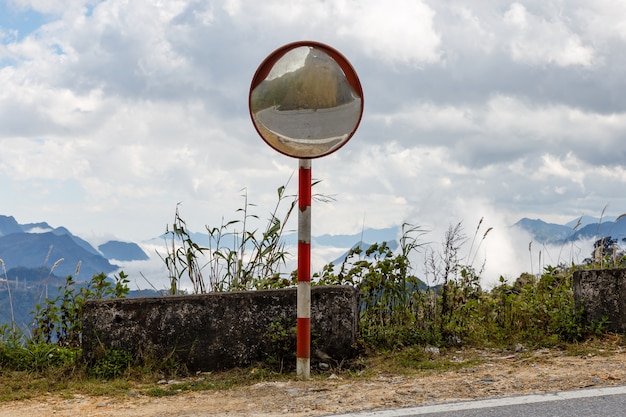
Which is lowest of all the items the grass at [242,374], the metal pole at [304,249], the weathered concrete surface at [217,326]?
the grass at [242,374]

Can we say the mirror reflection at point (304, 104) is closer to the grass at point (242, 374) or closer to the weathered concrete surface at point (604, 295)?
the grass at point (242, 374)

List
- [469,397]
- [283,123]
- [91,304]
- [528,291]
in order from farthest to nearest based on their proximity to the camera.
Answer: [528,291] → [91,304] → [283,123] → [469,397]

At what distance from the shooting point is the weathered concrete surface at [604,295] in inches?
253

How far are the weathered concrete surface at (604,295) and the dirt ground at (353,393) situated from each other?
84 cm

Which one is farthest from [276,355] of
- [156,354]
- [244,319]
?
[156,354]

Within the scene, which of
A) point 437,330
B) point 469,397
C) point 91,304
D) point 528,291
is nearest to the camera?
point 469,397

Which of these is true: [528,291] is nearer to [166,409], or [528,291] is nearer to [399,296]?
[399,296]

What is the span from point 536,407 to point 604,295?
2.57 metres

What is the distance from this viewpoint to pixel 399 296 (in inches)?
264

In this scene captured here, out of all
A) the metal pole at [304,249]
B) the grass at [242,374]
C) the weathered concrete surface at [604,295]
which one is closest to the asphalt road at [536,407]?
the grass at [242,374]

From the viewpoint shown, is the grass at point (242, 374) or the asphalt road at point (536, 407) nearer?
the asphalt road at point (536, 407)

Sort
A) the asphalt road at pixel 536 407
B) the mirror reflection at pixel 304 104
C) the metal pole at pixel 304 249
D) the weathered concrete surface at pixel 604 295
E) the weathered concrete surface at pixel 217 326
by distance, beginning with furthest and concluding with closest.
Answer: the weathered concrete surface at pixel 604 295, the weathered concrete surface at pixel 217 326, the metal pole at pixel 304 249, the mirror reflection at pixel 304 104, the asphalt road at pixel 536 407

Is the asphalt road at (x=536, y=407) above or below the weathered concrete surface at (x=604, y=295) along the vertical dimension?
below

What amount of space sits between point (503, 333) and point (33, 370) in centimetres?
→ 429
